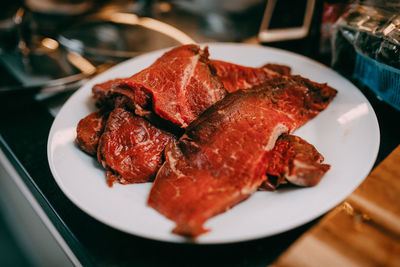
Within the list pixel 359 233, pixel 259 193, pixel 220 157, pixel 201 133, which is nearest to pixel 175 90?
pixel 201 133

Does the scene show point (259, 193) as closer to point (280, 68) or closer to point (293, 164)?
point (293, 164)

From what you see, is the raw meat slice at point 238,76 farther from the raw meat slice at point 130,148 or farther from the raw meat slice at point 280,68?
the raw meat slice at point 130,148

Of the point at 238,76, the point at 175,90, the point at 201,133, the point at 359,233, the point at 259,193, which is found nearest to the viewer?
the point at 359,233

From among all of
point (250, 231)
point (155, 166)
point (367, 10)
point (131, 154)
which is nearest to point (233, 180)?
point (250, 231)

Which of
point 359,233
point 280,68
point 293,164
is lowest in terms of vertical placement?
point 359,233

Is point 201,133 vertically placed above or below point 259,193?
above

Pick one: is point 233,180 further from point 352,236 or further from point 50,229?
point 50,229

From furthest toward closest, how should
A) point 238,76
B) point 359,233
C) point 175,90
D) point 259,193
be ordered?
point 238,76 → point 175,90 → point 259,193 → point 359,233

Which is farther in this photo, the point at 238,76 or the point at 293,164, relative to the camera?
the point at 238,76
